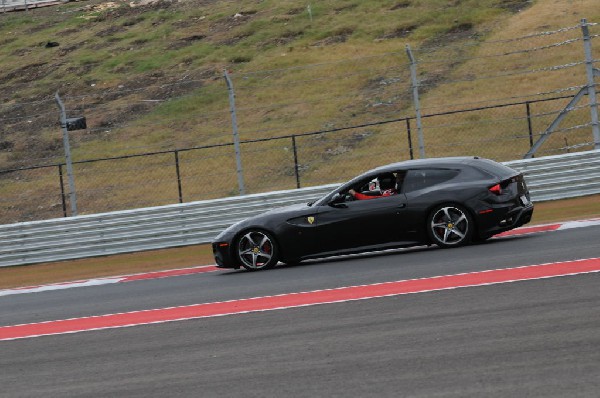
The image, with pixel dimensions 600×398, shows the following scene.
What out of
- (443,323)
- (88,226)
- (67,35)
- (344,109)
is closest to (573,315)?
(443,323)

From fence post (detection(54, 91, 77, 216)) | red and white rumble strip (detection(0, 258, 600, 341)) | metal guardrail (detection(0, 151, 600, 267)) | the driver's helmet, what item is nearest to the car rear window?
the driver's helmet

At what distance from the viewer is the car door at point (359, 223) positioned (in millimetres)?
15188

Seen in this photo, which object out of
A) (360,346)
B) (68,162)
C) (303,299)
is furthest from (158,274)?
(360,346)

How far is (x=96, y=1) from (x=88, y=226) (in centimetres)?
4211

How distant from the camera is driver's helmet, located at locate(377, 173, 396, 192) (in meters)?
15.5

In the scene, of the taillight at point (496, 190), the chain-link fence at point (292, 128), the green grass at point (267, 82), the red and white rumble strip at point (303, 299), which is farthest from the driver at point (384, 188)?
the chain-link fence at point (292, 128)

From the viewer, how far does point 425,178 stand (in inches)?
603

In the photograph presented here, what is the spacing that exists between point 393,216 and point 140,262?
21.3ft

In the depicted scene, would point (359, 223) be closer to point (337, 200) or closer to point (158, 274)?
point (337, 200)

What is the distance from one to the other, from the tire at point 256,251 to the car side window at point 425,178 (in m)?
1.93

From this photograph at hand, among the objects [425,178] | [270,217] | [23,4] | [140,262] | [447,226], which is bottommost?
[140,262]

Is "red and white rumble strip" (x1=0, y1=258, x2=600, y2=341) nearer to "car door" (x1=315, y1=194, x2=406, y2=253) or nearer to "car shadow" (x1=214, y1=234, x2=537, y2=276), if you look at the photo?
"car door" (x1=315, y1=194, x2=406, y2=253)

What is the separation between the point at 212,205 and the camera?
21.1 meters

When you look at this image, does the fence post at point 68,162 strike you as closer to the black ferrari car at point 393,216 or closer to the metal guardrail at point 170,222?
the metal guardrail at point 170,222
